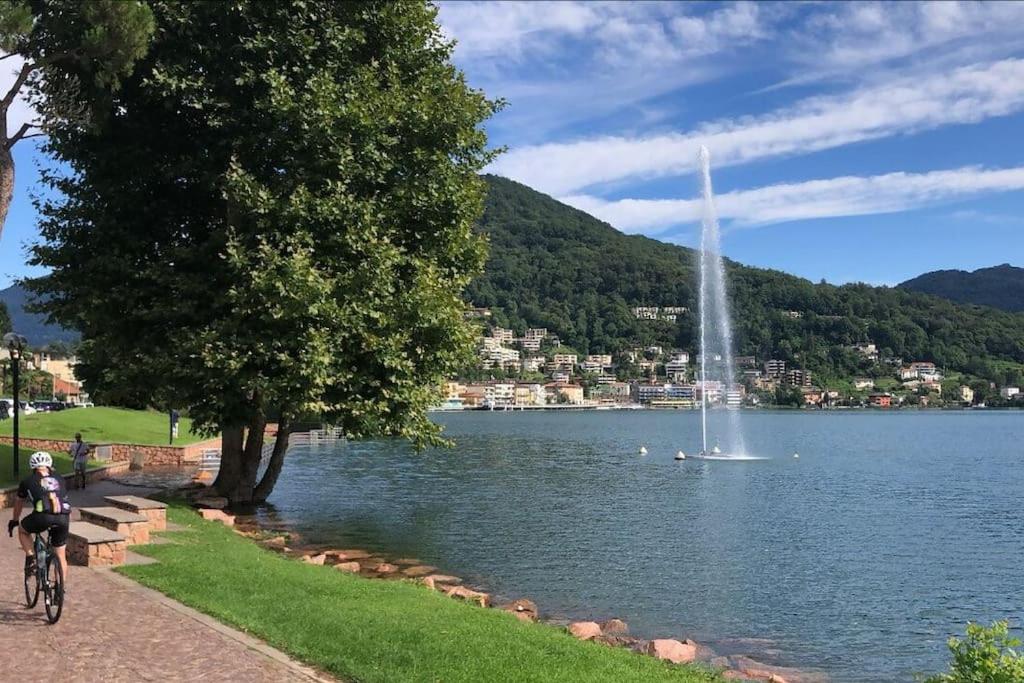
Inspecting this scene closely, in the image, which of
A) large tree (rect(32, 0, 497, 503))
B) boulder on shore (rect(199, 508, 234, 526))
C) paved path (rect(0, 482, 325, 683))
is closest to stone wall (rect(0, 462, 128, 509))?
large tree (rect(32, 0, 497, 503))

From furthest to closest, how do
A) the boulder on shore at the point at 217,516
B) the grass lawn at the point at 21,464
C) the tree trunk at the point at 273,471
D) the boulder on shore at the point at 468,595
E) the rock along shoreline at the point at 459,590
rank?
1. the tree trunk at the point at 273,471
2. the grass lawn at the point at 21,464
3. the boulder on shore at the point at 217,516
4. the boulder on shore at the point at 468,595
5. the rock along shoreline at the point at 459,590

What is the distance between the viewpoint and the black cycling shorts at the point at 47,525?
1035 cm

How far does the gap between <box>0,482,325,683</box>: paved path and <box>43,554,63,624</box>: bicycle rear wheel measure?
142 millimetres

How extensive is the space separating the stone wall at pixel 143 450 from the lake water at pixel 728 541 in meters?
5.49

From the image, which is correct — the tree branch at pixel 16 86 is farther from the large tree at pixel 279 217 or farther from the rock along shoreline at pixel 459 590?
the rock along shoreline at pixel 459 590

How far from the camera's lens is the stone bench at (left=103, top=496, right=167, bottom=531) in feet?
58.4

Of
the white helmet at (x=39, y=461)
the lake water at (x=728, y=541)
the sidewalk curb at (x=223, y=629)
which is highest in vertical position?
the white helmet at (x=39, y=461)

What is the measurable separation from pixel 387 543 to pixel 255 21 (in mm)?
14514

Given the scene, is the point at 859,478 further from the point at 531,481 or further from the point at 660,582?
the point at 660,582

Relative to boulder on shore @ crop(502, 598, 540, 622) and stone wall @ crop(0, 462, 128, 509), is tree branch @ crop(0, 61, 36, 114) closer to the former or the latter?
stone wall @ crop(0, 462, 128, 509)

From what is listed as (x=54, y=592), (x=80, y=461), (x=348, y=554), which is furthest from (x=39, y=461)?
(x=80, y=461)

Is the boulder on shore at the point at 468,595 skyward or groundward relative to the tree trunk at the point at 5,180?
groundward

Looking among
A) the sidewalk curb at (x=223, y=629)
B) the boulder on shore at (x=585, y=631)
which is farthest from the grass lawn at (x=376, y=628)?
the boulder on shore at (x=585, y=631)

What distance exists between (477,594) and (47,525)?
8690mm
